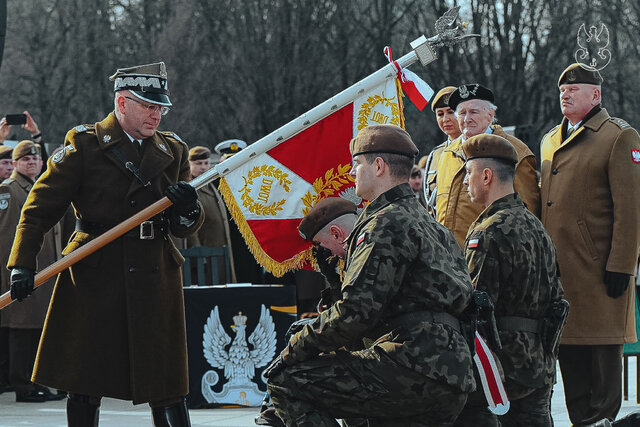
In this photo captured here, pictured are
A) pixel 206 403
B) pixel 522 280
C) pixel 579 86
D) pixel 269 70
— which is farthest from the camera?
pixel 269 70

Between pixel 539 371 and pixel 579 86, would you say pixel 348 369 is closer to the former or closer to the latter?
pixel 539 371

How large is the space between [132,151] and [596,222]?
2.81 metres

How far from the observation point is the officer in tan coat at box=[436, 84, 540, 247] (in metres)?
7.05

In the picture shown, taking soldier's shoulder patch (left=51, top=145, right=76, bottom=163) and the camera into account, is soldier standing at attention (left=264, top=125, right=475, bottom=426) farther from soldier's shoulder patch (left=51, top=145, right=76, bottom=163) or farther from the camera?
the camera

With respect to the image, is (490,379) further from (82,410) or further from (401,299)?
(82,410)

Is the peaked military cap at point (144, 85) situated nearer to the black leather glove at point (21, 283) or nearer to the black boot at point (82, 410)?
the black leather glove at point (21, 283)

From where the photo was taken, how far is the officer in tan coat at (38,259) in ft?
31.7

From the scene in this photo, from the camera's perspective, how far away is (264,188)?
6.46 metres

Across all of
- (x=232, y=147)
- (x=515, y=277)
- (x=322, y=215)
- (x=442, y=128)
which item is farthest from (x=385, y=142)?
(x=232, y=147)

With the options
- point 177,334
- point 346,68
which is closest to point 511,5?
point 346,68

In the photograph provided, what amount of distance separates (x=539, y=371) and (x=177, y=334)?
1.82 meters

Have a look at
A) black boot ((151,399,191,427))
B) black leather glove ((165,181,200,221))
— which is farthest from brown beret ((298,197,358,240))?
black boot ((151,399,191,427))

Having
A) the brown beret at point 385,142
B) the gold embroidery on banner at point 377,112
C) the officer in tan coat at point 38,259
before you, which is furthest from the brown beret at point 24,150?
the brown beret at point 385,142

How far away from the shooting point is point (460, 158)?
7254 millimetres
